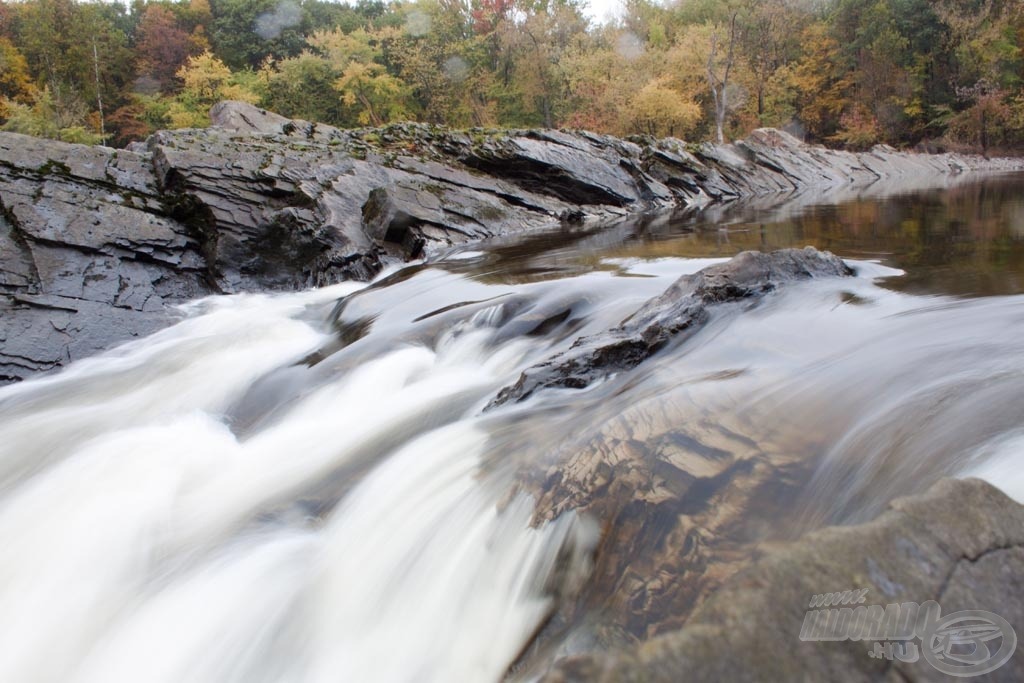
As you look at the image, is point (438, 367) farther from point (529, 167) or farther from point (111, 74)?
point (111, 74)

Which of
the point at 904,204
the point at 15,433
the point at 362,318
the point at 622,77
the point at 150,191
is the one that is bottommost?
the point at 15,433

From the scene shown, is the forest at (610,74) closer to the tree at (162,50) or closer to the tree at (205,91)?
the tree at (205,91)

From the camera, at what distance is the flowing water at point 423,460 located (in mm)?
2182

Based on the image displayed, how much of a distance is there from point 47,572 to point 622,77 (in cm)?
3450

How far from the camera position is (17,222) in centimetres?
746

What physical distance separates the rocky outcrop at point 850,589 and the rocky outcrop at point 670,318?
7.68 feet

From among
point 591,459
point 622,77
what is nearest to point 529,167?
point 591,459

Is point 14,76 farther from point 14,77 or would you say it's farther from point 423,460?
point 423,460

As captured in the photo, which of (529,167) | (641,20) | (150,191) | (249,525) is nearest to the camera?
(249,525)

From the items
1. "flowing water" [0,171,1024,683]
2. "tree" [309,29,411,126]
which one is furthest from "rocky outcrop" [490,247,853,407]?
→ "tree" [309,29,411,126]

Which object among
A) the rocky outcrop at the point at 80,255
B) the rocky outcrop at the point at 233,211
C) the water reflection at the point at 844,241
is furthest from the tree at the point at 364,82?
the rocky outcrop at the point at 80,255

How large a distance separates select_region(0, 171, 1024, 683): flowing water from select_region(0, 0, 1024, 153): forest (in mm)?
29426

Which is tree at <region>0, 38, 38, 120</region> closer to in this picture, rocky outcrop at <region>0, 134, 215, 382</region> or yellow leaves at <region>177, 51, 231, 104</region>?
yellow leaves at <region>177, 51, 231, 104</region>
